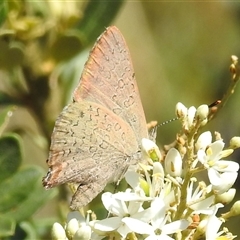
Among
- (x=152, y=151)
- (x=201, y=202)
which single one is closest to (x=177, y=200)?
(x=201, y=202)

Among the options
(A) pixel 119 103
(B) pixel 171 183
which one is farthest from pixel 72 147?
(B) pixel 171 183

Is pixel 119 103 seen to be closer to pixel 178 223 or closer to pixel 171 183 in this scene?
pixel 171 183

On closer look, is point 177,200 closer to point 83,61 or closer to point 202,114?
point 202,114

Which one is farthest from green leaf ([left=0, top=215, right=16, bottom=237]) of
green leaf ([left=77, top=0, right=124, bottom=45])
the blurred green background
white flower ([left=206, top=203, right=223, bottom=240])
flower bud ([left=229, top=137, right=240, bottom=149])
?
green leaf ([left=77, top=0, right=124, bottom=45])

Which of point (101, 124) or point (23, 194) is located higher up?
point (101, 124)

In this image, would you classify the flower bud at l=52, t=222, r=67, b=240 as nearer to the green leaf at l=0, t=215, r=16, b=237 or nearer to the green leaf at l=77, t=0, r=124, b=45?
the green leaf at l=0, t=215, r=16, b=237

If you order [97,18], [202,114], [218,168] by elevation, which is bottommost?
[218,168]
